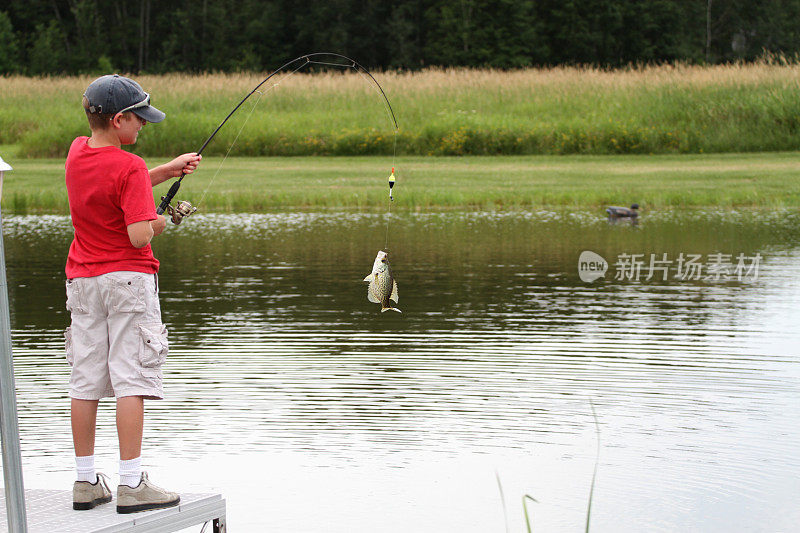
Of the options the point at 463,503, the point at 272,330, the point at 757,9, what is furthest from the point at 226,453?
the point at 757,9

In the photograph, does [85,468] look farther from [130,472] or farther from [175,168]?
[175,168]

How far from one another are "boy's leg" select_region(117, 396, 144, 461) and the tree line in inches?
1904

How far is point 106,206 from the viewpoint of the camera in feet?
14.0

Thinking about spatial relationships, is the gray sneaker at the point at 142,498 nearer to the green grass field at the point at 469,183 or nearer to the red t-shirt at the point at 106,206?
the red t-shirt at the point at 106,206

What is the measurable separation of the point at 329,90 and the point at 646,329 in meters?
19.8

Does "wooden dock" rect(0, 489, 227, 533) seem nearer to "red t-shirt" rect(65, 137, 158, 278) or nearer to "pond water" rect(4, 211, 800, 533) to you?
"pond water" rect(4, 211, 800, 533)

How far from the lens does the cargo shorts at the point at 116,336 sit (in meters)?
4.25

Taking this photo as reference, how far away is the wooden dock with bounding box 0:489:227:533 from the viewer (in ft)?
13.7

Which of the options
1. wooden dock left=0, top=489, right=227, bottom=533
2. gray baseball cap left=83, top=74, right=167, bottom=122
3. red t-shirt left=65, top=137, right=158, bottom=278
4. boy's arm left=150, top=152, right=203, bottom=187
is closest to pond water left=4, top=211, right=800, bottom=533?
wooden dock left=0, top=489, right=227, bottom=533

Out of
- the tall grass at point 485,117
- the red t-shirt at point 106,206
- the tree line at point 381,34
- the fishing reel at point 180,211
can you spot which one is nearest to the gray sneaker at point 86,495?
the red t-shirt at point 106,206

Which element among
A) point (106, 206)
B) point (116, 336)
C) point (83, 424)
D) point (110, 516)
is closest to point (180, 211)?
point (106, 206)

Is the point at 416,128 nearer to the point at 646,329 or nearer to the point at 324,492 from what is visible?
the point at 646,329

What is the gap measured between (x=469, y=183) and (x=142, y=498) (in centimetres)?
1565

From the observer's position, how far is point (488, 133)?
24.3 m
